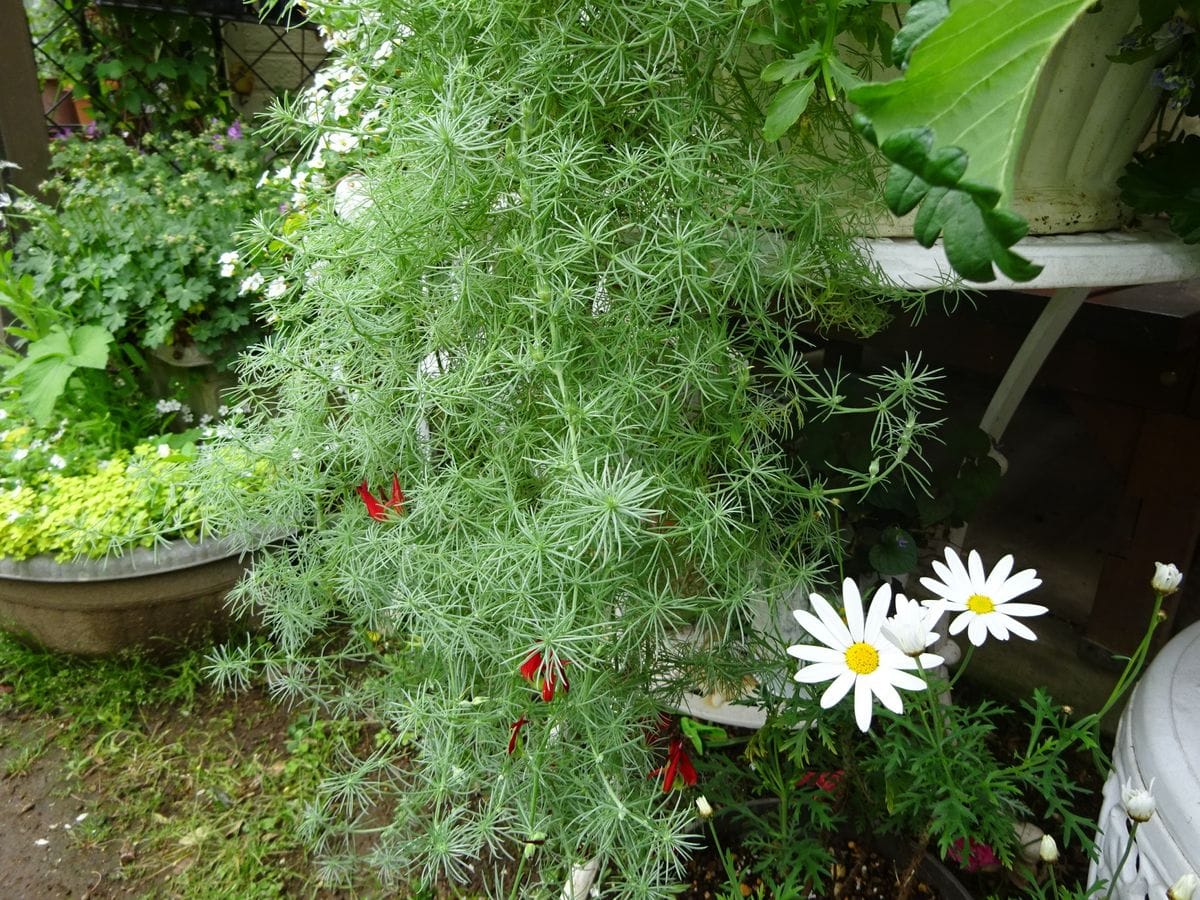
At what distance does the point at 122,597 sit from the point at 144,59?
197 cm

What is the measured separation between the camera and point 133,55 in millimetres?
2846

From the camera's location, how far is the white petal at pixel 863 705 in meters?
0.72

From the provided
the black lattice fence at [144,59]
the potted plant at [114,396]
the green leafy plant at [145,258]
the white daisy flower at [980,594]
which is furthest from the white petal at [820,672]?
the black lattice fence at [144,59]

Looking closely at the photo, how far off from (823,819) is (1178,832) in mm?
339

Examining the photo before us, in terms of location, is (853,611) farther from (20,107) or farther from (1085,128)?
(20,107)

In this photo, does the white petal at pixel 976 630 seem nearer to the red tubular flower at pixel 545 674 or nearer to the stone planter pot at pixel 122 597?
the red tubular flower at pixel 545 674

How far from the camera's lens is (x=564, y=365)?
0.87m

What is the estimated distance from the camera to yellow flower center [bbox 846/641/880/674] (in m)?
0.78

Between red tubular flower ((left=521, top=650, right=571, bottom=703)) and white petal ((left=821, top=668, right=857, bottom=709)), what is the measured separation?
9.7 inches

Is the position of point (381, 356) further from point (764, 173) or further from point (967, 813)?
point (967, 813)

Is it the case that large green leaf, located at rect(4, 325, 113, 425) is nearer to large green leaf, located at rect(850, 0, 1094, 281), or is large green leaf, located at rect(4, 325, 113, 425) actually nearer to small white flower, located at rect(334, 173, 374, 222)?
small white flower, located at rect(334, 173, 374, 222)

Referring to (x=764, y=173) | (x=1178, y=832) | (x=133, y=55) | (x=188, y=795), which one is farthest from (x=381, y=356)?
(x=133, y=55)

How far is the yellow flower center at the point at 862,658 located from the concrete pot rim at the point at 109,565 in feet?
4.10

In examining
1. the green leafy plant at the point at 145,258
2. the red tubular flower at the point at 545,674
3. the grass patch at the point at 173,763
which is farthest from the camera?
the green leafy plant at the point at 145,258
